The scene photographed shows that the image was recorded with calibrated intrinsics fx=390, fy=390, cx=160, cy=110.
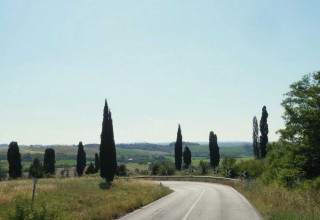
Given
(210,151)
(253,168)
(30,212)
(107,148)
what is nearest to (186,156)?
(210,151)

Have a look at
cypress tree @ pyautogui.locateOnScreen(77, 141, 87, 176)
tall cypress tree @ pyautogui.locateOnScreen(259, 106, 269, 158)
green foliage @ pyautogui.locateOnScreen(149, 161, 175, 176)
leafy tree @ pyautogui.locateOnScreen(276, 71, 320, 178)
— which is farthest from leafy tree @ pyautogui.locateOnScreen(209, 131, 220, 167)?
leafy tree @ pyautogui.locateOnScreen(276, 71, 320, 178)

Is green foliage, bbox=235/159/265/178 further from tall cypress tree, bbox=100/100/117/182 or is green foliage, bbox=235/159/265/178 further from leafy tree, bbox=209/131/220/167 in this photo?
leafy tree, bbox=209/131/220/167

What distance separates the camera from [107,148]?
46.8m

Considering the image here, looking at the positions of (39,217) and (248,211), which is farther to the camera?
(248,211)

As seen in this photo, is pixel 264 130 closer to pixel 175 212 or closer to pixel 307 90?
pixel 307 90

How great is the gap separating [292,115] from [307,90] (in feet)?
7.31

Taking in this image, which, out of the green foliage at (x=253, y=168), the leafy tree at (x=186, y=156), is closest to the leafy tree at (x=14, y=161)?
the leafy tree at (x=186, y=156)

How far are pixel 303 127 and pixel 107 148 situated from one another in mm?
24490

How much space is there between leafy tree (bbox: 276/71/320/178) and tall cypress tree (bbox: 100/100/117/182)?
21.9 meters

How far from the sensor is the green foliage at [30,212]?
44.4ft

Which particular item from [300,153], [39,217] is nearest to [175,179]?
[300,153]

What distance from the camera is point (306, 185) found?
28422mm

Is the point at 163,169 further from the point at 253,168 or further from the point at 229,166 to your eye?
the point at 253,168

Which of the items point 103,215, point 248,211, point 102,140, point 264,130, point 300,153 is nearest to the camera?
point 103,215
